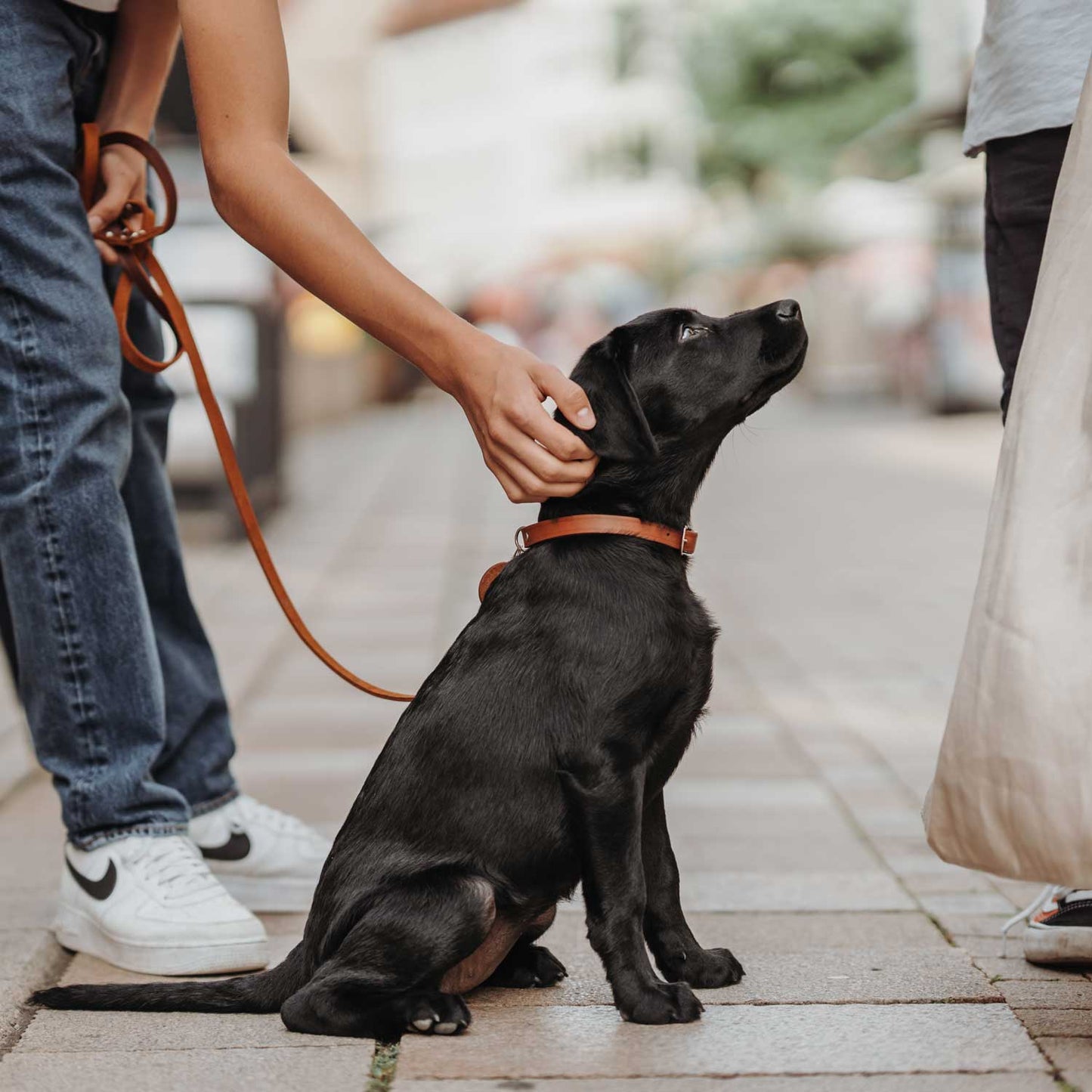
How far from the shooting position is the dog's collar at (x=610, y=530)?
97.0 inches

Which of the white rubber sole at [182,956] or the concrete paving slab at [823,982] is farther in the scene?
the white rubber sole at [182,956]

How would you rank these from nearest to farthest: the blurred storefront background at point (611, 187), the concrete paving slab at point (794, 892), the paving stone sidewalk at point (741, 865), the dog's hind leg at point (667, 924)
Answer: the paving stone sidewalk at point (741, 865)
the dog's hind leg at point (667, 924)
the concrete paving slab at point (794, 892)
the blurred storefront background at point (611, 187)

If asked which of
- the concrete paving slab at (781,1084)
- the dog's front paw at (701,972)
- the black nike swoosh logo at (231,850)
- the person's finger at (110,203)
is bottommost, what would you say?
the black nike swoosh logo at (231,850)

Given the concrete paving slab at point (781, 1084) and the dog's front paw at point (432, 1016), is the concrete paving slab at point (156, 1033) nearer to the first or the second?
the dog's front paw at point (432, 1016)

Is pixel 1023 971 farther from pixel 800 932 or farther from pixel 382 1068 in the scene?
pixel 382 1068

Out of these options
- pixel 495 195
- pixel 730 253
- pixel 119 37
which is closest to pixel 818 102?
pixel 730 253

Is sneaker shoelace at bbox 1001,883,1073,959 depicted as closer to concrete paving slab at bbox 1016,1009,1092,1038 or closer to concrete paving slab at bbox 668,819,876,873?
concrete paving slab at bbox 1016,1009,1092,1038

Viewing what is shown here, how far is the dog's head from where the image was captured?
2520 millimetres

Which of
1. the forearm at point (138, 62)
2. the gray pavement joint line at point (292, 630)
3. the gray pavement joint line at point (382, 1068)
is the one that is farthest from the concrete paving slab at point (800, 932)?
the gray pavement joint line at point (292, 630)

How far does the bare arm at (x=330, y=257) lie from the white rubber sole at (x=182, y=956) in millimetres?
946

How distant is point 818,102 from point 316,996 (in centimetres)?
3346

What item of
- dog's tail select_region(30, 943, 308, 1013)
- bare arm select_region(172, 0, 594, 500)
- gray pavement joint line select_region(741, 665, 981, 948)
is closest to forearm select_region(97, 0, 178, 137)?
bare arm select_region(172, 0, 594, 500)

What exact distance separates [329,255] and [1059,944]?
5.14 feet

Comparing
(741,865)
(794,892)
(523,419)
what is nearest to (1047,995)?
(794,892)
